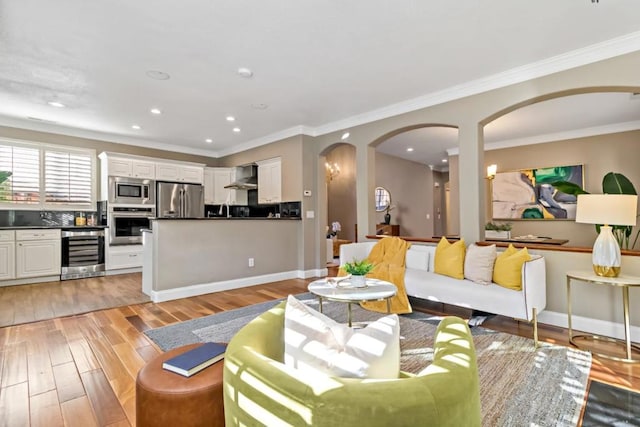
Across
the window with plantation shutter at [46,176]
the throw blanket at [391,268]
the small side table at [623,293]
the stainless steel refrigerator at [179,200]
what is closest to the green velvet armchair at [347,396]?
the small side table at [623,293]

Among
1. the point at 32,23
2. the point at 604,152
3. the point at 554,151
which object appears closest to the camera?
the point at 32,23

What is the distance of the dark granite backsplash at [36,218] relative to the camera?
17.2 ft

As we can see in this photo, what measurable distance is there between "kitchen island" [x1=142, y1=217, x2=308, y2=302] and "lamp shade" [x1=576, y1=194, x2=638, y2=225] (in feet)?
13.1

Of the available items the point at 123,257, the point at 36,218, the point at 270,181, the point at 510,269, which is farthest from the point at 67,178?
the point at 510,269

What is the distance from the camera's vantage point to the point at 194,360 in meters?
1.38

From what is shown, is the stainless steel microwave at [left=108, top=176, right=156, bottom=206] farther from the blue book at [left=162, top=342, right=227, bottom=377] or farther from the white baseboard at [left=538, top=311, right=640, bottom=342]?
the white baseboard at [left=538, top=311, right=640, bottom=342]

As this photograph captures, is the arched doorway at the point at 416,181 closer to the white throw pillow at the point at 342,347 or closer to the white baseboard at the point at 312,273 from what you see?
the white baseboard at the point at 312,273

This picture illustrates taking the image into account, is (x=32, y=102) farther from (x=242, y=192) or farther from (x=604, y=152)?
(x=604, y=152)

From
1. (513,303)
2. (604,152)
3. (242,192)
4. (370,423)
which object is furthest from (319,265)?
(604,152)

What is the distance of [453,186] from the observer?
7.36 meters

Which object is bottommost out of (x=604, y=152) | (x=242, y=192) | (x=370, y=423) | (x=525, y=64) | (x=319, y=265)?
(x=319, y=265)

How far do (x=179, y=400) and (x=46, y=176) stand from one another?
6.26 m

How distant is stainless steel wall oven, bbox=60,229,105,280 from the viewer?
5.39m

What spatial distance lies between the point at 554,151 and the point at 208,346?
715 centimetres
